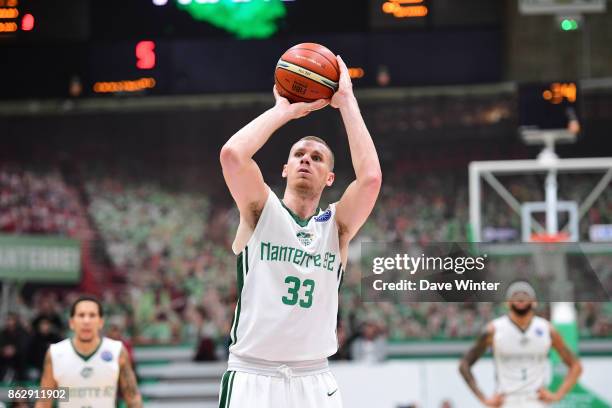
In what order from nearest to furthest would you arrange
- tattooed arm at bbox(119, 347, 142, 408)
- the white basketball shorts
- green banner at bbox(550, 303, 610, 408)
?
the white basketball shorts
tattooed arm at bbox(119, 347, 142, 408)
green banner at bbox(550, 303, 610, 408)

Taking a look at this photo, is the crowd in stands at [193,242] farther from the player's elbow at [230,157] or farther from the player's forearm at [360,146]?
the player's elbow at [230,157]

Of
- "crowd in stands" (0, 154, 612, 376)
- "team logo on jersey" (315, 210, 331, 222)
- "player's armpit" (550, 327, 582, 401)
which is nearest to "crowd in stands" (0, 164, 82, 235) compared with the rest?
"crowd in stands" (0, 154, 612, 376)

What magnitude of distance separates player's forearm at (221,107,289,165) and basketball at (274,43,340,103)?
32 cm

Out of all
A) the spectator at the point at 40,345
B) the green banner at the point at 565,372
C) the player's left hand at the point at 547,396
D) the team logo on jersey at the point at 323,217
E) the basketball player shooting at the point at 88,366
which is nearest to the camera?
the team logo on jersey at the point at 323,217

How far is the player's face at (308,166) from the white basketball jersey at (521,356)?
413 centimetres

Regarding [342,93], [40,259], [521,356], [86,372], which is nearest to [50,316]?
[40,259]

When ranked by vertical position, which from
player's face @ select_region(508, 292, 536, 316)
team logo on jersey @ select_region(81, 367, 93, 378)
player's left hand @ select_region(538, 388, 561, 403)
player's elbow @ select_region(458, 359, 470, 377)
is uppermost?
player's face @ select_region(508, 292, 536, 316)

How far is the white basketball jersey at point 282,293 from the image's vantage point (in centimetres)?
381

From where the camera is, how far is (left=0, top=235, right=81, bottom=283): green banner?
15.1 metres

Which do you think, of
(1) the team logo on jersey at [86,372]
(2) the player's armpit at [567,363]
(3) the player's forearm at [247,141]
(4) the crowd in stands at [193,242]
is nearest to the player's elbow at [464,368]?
(2) the player's armpit at [567,363]

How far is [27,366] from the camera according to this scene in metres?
12.8

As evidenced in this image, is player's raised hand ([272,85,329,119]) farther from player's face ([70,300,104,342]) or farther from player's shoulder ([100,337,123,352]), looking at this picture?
player's shoulder ([100,337,123,352])

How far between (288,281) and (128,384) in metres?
2.89

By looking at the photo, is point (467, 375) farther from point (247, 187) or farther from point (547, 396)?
point (247, 187)
